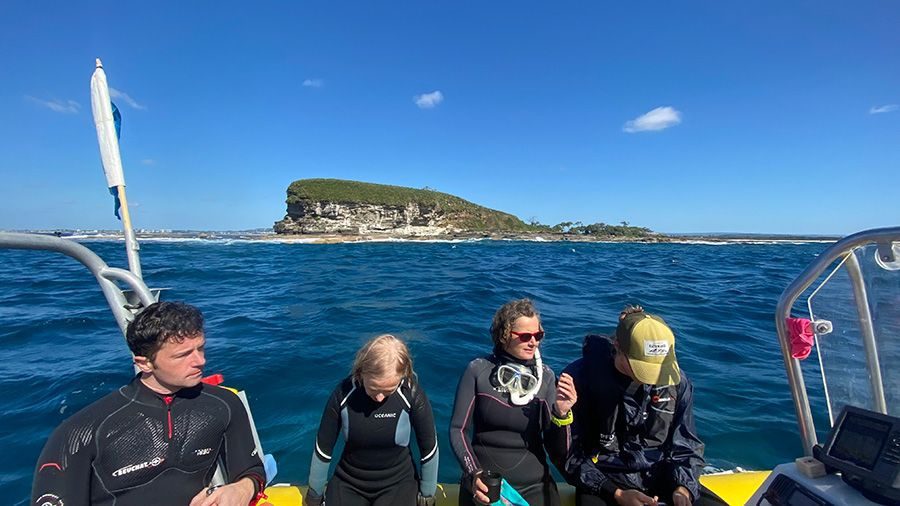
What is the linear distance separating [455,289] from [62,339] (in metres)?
11.0

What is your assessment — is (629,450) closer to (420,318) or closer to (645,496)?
(645,496)

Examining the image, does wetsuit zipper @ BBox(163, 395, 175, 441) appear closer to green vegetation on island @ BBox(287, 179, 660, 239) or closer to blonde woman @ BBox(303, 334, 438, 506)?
blonde woman @ BBox(303, 334, 438, 506)

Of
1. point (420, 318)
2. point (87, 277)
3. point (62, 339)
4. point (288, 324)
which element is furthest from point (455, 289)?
point (87, 277)

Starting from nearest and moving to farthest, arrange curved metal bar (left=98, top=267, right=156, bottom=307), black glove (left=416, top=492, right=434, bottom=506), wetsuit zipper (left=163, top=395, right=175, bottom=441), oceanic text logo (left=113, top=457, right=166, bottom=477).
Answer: oceanic text logo (left=113, top=457, right=166, bottom=477) → wetsuit zipper (left=163, top=395, right=175, bottom=441) → curved metal bar (left=98, top=267, right=156, bottom=307) → black glove (left=416, top=492, right=434, bottom=506)

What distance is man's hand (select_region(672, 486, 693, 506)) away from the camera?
8.85 feet

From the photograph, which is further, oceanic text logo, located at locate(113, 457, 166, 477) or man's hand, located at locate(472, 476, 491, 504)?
man's hand, located at locate(472, 476, 491, 504)

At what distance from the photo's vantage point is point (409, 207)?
8831cm

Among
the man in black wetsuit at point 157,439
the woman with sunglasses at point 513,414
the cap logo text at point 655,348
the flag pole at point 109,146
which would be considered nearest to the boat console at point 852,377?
the cap logo text at point 655,348

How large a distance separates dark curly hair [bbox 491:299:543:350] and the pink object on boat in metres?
1.66

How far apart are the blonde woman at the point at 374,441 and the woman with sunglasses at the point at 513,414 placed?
0.30 m

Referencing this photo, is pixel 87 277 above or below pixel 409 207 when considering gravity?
below

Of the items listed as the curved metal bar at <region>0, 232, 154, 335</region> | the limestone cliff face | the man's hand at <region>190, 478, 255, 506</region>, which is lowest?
the man's hand at <region>190, 478, 255, 506</region>

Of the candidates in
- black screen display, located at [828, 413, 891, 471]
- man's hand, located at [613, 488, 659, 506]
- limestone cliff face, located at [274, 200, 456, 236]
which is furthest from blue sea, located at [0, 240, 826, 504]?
limestone cliff face, located at [274, 200, 456, 236]

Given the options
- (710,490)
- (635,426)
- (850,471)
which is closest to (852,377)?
(850,471)
